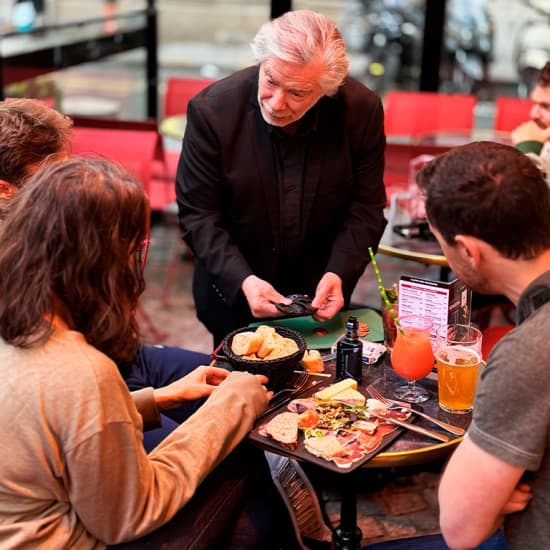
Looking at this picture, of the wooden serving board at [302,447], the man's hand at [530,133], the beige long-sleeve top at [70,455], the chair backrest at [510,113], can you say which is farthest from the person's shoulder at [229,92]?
the chair backrest at [510,113]

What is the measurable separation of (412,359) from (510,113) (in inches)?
150

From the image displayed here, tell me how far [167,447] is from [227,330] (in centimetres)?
105

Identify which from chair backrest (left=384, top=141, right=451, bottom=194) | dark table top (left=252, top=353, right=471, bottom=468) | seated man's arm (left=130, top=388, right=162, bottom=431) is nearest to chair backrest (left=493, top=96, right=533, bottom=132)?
chair backrest (left=384, top=141, right=451, bottom=194)

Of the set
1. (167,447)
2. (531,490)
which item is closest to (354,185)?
(167,447)

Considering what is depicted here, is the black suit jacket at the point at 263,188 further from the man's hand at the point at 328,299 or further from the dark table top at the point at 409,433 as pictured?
the dark table top at the point at 409,433

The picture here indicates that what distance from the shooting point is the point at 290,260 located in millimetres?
2799

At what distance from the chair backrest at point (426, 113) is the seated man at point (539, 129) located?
1.80 meters

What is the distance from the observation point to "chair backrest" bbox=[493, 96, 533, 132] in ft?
17.9

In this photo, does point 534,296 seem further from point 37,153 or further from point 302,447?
point 37,153

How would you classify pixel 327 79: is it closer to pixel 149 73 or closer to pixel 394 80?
pixel 394 80

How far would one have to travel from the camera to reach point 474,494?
4.86 feet

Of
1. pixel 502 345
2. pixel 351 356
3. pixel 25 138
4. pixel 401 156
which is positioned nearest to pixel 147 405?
pixel 351 356

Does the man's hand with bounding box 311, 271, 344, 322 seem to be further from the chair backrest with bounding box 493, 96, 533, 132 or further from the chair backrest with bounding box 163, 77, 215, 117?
the chair backrest with bounding box 163, 77, 215, 117

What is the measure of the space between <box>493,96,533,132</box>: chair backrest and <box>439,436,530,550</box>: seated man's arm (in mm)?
4295
